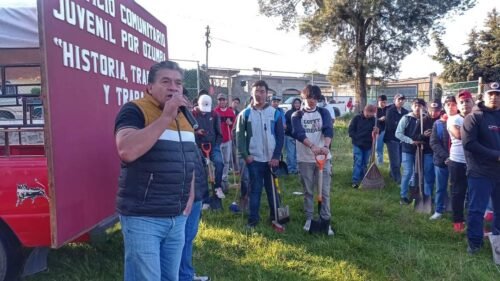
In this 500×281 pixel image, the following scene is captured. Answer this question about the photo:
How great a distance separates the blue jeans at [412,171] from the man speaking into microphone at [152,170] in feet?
18.2

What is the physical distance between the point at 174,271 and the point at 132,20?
2.50 m

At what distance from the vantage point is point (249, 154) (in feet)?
18.5

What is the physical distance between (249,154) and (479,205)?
286 centimetres

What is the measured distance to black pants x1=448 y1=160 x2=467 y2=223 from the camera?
5627 mm

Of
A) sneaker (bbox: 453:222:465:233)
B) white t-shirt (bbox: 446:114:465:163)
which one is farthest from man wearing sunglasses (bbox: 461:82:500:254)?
sneaker (bbox: 453:222:465:233)

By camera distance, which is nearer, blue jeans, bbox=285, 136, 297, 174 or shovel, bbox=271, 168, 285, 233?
shovel, bbox=271, 168, 285, 233

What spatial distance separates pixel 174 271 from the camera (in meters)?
2.64

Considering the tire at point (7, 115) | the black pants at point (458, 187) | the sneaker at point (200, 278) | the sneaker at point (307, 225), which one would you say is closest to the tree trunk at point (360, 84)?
the black pants at point (458, 187)

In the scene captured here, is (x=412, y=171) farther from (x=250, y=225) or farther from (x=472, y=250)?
(x=250, y=225)

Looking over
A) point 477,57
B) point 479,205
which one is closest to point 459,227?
point 479,205

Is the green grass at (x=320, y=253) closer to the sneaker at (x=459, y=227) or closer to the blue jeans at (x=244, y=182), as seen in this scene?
Result: the sneaker at (x=459, y=227)

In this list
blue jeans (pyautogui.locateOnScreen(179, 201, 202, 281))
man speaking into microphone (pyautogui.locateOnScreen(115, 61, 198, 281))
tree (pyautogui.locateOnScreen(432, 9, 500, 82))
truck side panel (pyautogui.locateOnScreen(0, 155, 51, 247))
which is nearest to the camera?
man speaking into microphone (pyautogui.locateOnScreen(115, 61, 198, 281))

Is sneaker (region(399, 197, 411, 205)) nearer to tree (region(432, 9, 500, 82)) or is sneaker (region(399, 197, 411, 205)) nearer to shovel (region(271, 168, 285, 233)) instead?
shovel (region(271, 168, 285, 233))

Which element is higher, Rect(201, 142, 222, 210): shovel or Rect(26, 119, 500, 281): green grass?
Rect(201, 142, 222, 210): shovel
